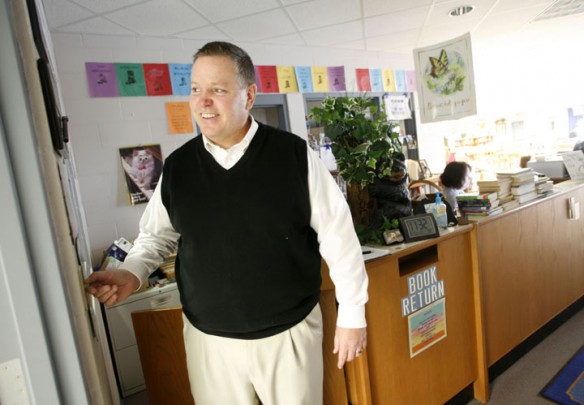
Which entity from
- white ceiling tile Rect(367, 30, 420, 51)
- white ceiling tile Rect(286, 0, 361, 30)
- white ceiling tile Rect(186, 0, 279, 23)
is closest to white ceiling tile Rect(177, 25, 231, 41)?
white ceiling tile Rect(186, 0, 279, 23)

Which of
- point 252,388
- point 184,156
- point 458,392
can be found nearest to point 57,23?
point 184,156

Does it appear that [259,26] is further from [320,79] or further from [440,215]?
[440,215]

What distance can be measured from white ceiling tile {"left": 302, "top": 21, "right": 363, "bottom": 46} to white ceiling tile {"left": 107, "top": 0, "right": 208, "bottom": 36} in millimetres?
1114

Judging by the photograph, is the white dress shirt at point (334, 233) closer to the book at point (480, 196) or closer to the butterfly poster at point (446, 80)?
the book at point (480, 196)

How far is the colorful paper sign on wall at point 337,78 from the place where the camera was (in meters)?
4.06

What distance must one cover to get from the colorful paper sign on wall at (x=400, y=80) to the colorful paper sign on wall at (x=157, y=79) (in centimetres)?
290

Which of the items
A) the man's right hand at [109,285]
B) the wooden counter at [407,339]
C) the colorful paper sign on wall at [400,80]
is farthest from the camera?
the colorful paper sign on wall at [400,80]

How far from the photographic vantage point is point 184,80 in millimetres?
3119

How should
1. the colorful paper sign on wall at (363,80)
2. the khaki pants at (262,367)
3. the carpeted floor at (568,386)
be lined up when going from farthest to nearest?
the colorful paper sign on wall at (363,80)
the carpeted floor at (568,386)
the khaki pants at (262,367)

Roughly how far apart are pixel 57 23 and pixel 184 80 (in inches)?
37.0

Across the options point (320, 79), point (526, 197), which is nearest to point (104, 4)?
point (320, 79)

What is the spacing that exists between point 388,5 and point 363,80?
141cm

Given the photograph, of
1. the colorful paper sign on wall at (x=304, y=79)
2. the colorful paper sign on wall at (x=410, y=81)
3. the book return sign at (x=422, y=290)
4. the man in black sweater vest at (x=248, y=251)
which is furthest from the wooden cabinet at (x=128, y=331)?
the colorful paper sign on wall at (x=410, y=81)

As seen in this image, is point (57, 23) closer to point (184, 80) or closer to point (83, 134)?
point (83, 134)
